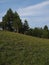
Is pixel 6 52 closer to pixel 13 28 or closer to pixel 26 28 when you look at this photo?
pixel 13 28

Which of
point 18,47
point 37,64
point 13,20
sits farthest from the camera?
point 13,20

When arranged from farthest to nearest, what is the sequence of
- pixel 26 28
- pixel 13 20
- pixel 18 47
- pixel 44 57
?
pixel 26 28, pixel 13 20, pixel 18 47, pixel 44 57

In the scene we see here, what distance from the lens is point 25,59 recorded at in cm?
1366

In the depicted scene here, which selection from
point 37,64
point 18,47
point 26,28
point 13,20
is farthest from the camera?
point 26,28

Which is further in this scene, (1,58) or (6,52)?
(6,52)

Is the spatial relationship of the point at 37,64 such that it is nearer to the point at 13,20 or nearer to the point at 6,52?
the point at 6,52

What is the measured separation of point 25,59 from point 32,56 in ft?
3.27

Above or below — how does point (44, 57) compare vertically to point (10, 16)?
below

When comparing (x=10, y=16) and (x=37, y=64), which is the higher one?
(x=10, y=16)

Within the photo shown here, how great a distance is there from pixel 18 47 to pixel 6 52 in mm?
2142

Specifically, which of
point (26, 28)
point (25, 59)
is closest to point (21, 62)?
point (25, 59)

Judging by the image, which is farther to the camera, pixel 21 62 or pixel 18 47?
pixel 18 47

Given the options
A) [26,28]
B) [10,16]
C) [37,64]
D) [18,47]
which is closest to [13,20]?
[10,16]

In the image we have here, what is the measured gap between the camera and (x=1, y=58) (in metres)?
13.6
